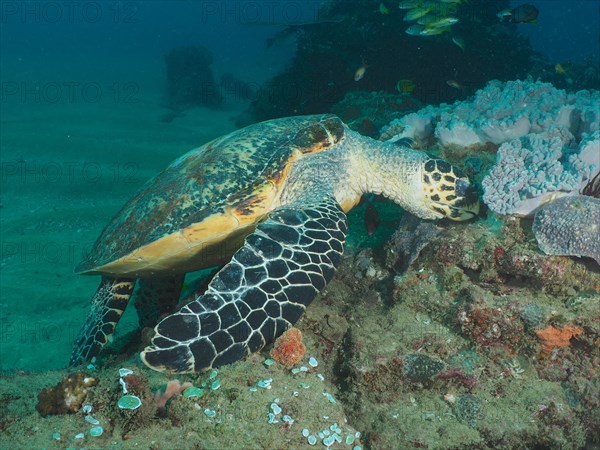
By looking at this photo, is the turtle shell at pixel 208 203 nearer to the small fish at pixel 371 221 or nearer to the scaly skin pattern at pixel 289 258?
the scaly skin pattern at pixel 289 258

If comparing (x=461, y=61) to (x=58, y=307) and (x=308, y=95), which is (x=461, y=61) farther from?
(x=58, y=307)

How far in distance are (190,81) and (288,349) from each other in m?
19.7

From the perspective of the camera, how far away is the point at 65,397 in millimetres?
1969

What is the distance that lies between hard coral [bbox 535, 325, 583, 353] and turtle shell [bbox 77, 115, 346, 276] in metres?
2.21

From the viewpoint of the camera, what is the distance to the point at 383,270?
3334 millimetres

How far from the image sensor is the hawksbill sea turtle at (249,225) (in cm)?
222

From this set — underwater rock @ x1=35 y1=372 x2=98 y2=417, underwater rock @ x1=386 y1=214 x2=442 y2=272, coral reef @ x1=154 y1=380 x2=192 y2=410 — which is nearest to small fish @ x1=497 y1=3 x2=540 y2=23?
underwater rock @ x1=386 y1=214 x2=442 y2=272

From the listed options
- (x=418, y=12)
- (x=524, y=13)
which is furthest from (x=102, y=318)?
(x=524, y=13)

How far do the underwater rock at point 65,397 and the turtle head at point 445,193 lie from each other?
2.78 m

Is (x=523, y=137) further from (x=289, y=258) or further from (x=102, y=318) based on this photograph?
(x=102, y=318)

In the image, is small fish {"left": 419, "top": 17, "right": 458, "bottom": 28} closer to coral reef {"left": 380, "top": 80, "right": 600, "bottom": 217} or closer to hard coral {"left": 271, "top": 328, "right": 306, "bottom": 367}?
coral reef {"left": 380, "top": 80, "right": 600, "bottom": 217}

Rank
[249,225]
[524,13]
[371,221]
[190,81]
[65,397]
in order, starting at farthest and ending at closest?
[190,81] → [524,13] → [371,221] → [249,225] → [65,397]

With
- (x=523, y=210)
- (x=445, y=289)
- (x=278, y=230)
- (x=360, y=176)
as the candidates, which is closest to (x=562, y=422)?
(x=445, y=289)

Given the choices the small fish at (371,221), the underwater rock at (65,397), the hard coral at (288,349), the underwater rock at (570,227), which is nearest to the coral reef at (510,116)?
the small fish at (371,221)
